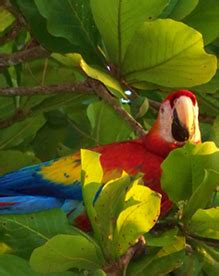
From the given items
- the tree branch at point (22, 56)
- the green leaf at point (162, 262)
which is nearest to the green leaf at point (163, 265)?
the green leaf at point (162, 262)

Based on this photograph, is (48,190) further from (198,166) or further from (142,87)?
(198,166)

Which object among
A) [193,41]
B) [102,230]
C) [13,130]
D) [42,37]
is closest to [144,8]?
[193,41]

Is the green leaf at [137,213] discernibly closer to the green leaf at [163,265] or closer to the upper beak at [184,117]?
the green leaf at [163,265]

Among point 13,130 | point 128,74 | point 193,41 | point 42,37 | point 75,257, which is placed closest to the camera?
point 75,257

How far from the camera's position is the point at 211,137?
2189 millimetres

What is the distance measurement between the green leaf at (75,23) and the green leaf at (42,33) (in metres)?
0.06

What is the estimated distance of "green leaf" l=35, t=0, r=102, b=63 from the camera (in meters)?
2.00

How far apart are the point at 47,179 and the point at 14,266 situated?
0.64 meters

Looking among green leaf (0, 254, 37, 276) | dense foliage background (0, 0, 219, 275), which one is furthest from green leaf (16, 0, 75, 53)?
green leaf (0, 254, 37, 276)

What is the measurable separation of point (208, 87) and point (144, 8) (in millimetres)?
367

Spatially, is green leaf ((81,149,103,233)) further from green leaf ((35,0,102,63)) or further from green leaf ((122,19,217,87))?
green leaf ((35,0,102,63))

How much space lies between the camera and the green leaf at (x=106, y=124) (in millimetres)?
2396

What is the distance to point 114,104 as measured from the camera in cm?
205

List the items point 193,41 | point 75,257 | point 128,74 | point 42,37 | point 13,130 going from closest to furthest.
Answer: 1. point 75,257
2. point 193,41
3. point 128,74
4. point 42,37
5. point 13,130
